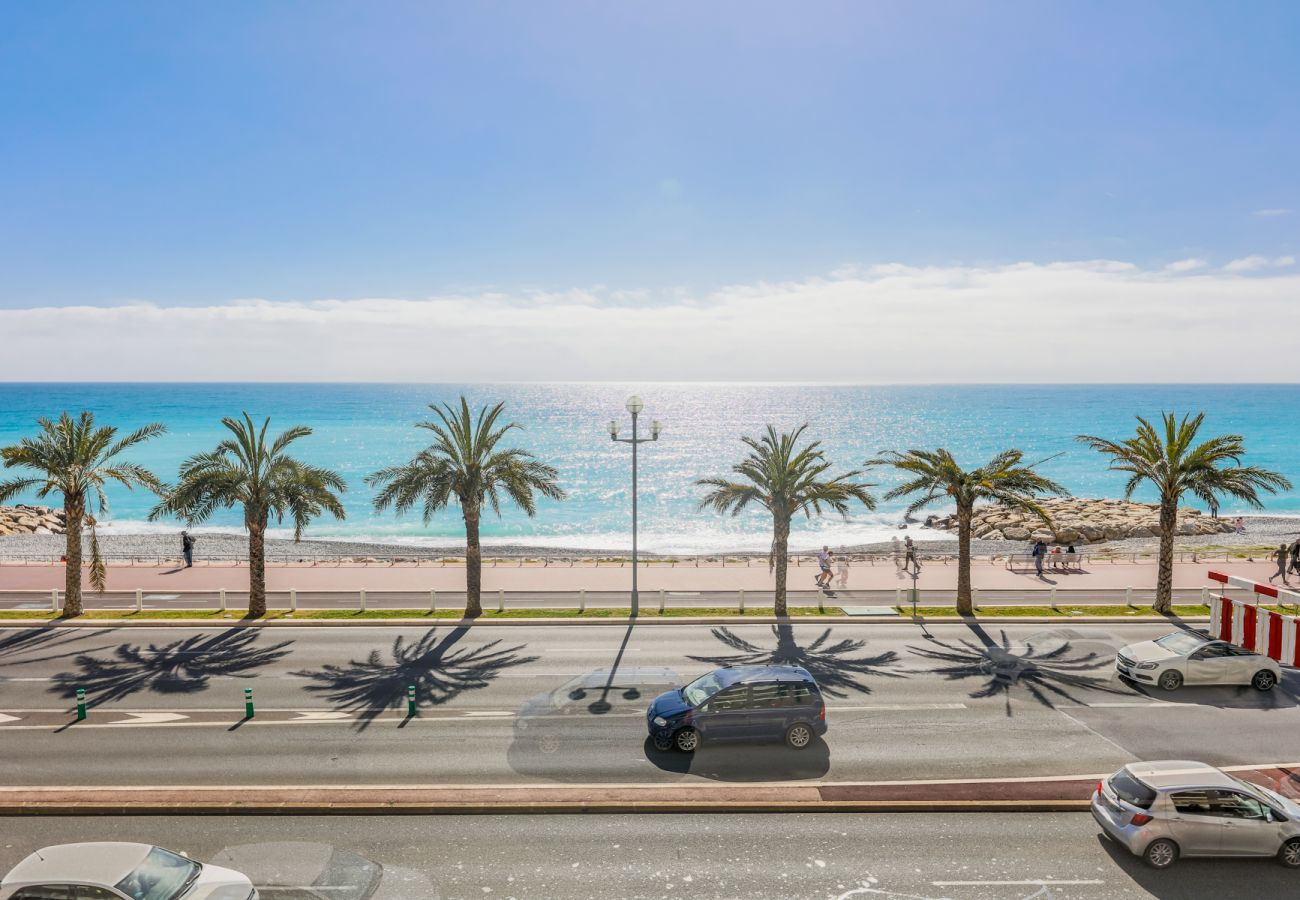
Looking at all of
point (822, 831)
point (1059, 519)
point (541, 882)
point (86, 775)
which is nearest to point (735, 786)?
point (822, 831)

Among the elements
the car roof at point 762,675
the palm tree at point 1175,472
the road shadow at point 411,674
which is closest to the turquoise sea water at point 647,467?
the palm tree at point 1175,472

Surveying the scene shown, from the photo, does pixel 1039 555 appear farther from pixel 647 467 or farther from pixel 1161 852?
pixel 647 467

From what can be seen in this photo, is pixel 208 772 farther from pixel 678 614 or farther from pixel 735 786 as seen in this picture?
Answer: pixel 678 614

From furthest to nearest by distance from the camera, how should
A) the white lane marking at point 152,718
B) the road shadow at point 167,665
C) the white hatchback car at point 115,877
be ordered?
1. the road shadow at point 167,665
2. the white lane marking at point 152,718
3. the white hatchback car at point 115,877

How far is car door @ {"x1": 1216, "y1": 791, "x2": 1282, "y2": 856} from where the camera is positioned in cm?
1227

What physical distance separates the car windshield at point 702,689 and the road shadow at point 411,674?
657 centimetres

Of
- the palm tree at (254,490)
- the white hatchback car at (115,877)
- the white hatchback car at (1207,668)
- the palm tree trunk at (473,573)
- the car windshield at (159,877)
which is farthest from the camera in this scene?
the palm tree trunk at (473,573)

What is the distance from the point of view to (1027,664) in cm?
2284

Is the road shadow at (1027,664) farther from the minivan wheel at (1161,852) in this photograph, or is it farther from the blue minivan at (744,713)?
the minivan wheel at (1161,852)

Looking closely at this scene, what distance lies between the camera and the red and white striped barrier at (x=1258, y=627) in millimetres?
20391

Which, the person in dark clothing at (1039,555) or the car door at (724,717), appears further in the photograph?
the person in dark clothing at (1039,555)

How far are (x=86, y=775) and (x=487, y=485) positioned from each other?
15.8 m

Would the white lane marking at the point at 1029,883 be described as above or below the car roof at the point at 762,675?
below

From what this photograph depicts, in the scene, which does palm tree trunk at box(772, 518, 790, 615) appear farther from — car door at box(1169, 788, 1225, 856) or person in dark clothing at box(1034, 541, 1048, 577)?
car door at box(1169, 788, 1225, 856)
